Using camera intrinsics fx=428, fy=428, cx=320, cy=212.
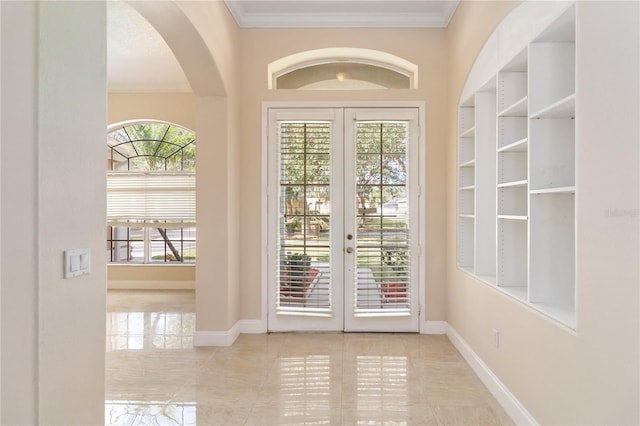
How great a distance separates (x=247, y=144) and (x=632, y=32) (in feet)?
11.2

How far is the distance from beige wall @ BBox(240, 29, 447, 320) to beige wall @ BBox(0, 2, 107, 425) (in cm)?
253

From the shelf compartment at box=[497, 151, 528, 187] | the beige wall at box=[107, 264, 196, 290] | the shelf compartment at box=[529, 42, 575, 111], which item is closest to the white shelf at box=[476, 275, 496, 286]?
the shelf compartment at box=[497, 151, 528, 187]

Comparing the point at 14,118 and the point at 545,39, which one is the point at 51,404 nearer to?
the point at 14,118

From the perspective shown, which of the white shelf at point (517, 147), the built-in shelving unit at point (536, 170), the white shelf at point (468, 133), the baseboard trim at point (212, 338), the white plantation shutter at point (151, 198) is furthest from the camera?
the white plantation shutter at point (151, 198)

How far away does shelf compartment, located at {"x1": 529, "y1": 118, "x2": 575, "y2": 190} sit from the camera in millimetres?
2455

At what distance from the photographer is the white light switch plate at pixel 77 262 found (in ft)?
5.38

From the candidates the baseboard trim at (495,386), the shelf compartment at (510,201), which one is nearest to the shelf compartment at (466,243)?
the baseboard trim at (495,386)

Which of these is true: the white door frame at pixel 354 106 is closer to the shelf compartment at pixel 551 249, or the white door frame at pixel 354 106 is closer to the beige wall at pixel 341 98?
the beige wall at pixel 341 98

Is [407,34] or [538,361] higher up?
[407,34]

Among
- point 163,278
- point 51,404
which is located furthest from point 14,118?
point 163,278

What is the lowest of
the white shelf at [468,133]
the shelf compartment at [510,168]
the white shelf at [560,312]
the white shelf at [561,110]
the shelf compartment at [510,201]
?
the white shelf at [560,312]

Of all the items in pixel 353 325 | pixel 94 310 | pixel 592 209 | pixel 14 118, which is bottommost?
pixel 353 325

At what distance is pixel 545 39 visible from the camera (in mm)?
2426

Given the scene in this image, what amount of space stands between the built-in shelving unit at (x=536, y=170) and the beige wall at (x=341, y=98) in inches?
37.6
